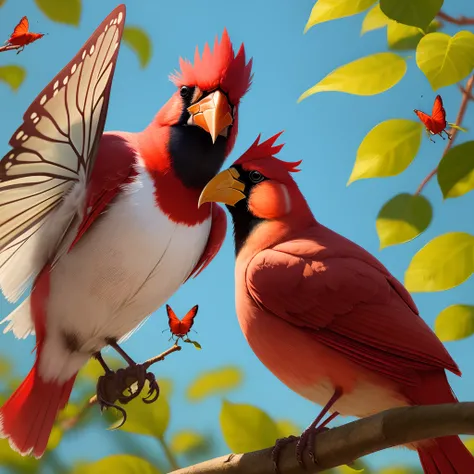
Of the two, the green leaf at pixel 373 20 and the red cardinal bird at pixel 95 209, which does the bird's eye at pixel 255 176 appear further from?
the green leaf at pixel 373 20

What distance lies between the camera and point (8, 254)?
691mm

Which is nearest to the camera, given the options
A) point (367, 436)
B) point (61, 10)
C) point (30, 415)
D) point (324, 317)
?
point (367, 436)

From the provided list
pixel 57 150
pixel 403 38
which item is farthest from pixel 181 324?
pixel 403 38

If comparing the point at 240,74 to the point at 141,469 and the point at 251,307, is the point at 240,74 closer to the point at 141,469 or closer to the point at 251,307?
the point at 251,307

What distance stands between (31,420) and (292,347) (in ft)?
0.93

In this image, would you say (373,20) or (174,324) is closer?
(174,324)

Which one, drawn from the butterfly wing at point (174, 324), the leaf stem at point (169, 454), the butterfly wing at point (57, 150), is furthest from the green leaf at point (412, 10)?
the leaf stem at point (169, 454)

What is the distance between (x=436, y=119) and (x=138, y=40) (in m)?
0.38

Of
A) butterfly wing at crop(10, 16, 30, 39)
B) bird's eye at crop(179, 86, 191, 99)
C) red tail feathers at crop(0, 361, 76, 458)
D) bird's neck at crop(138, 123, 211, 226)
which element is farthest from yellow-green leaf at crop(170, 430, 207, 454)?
butterfly wing at crop(10, 16, 30, 39)

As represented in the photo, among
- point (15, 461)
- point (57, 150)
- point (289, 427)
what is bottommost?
point (289, 427)

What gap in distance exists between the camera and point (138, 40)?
0.93 m

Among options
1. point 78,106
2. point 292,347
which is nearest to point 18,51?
point 78,106

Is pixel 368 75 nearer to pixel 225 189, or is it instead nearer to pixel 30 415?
pixel 225 189

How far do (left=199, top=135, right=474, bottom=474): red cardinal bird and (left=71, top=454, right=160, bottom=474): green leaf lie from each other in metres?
0.18
